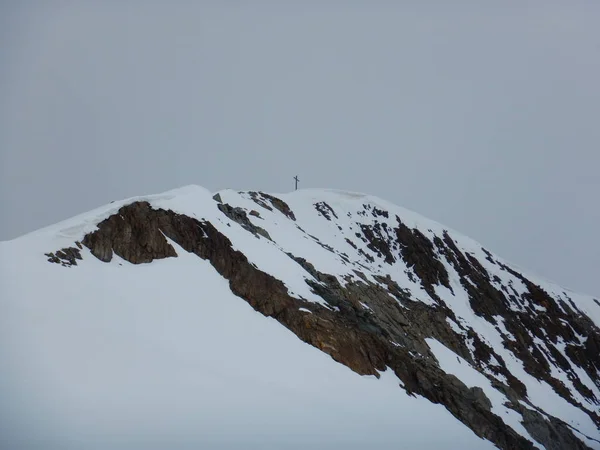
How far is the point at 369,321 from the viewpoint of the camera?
1261 inches

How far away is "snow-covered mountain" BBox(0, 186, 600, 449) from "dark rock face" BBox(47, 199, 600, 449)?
0.12 meters

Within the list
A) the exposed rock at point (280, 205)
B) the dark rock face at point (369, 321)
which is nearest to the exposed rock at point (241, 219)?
the dark rock face at point (369, 321)

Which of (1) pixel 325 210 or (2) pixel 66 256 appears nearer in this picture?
(2) pixel 66 256

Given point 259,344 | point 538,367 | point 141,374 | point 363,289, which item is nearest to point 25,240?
point 141,374

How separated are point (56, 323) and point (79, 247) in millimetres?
6333

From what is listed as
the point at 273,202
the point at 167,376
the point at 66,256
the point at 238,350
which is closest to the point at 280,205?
the point at 273,202

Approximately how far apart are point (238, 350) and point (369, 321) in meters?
12.7

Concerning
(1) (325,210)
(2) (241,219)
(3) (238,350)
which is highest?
(1) (325,210)

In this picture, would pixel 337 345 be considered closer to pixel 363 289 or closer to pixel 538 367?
pixel 363 289

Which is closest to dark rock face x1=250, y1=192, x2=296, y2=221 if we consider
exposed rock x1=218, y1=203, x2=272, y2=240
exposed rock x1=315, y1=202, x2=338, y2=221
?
exposed rock x1=315, y1=202, x2=338, y2=221

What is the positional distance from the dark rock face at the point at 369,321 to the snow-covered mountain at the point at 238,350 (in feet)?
0.40

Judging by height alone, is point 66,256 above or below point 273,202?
below

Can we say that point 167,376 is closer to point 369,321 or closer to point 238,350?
point 238,350

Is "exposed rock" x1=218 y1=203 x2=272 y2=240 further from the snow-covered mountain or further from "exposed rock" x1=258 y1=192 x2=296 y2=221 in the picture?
"exposed rock" x1=258 y1=192 x2=296 y2=221
